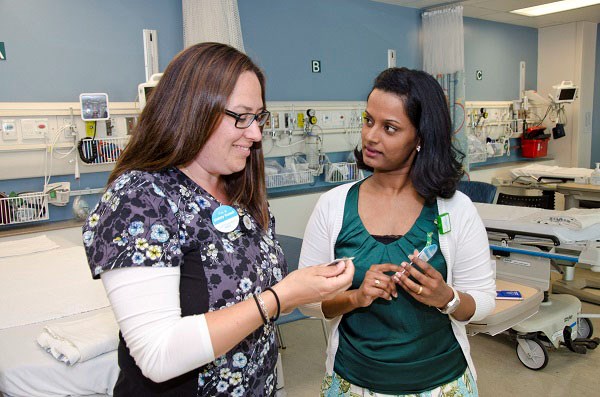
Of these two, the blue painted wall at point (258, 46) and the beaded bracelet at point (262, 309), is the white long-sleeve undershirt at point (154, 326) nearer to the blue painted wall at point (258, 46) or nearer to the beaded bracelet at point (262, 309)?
the beaded bracelet at point (262, 309)

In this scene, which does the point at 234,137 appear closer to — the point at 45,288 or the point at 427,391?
the point at 427,391

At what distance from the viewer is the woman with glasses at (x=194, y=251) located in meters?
0.88

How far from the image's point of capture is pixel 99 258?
34.9 inches

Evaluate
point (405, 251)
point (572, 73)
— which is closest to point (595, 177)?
point (572, 73)

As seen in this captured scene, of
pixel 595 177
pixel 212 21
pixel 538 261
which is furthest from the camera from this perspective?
pixel 595 177

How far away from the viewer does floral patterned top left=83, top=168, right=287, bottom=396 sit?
35.4 inches

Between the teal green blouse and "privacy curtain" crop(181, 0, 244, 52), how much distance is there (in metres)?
2.53

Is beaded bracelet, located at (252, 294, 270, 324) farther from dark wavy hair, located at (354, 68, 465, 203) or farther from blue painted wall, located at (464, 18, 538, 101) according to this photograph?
blue painted wall, located at (464, 18, 538, 101)

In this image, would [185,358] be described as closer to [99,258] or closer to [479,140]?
[99,258]

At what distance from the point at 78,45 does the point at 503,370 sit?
3410mm

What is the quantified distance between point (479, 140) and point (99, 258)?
578 cm

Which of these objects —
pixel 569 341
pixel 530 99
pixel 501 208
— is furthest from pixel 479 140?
pixel 569 341

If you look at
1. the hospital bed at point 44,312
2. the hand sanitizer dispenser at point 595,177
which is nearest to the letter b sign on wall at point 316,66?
the hospital bed at point 44,312

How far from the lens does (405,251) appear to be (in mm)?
1338
